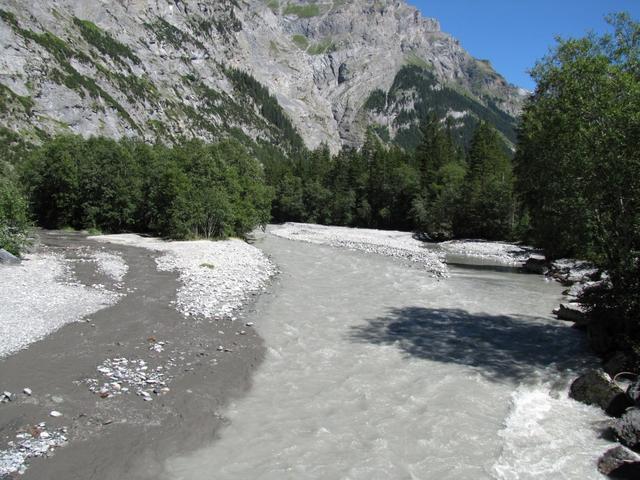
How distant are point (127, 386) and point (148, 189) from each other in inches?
1925

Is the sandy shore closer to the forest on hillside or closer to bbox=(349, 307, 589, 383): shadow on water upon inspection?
bbox=(349, 307, 589, 383): shadow on water

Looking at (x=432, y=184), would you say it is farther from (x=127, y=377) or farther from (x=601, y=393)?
(x=127, y=377)

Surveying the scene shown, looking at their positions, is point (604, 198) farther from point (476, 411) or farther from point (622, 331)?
point (476, 411)

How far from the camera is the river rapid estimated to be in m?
9.42

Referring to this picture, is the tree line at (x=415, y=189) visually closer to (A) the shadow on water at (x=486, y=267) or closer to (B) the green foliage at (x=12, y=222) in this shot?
(A) the shadow on water at (x=486, y=267)

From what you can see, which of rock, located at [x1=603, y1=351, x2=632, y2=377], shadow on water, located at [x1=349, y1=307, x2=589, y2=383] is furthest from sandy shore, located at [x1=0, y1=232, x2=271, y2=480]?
rock, located at [x1=603, y1=351, x2=632, y2=377]

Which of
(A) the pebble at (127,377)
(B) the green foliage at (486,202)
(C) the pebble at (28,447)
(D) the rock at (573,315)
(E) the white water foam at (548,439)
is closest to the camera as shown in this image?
(C) the pebble at (28,447)

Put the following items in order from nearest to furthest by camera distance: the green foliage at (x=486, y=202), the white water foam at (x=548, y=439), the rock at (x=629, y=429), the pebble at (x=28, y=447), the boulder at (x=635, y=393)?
the pebble at (x=28, y=447) < the white water foam at (x=548, y=439) < the rock at (x=629, y=429) < the boulder at (x=635, y=393) < the green foliage at (x=486, y=202)

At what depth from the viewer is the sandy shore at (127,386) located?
9047mm

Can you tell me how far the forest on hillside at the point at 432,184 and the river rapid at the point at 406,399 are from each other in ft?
13.4

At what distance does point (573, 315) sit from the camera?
2120 centimetres

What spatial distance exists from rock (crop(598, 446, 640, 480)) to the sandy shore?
8.35 meters

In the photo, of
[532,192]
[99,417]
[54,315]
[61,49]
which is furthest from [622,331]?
[61,49]

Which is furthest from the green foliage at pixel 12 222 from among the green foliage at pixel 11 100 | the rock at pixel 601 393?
the green foliage at pixel 11 100
